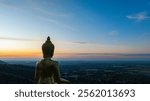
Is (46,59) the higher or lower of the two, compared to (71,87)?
higher

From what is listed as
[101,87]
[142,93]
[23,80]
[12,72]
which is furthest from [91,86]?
[12,72]

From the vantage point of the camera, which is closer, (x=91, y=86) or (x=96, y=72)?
(x=91, y=86)

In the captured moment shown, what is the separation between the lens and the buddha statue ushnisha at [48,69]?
9.68m

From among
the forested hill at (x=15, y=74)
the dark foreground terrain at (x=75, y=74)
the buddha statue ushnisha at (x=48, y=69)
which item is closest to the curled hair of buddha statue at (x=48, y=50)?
the buddha statue ushnisha at (x=48, y=69)

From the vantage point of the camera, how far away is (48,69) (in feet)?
31.8

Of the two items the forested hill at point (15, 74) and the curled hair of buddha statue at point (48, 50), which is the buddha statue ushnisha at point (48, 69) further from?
the forested hill at point (15, 74)

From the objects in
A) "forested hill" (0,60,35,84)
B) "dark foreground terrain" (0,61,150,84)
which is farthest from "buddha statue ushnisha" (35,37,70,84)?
"dark foreground terrain" (0,61,150,84)

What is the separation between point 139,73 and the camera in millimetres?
54625

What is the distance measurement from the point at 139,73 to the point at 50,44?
151ft

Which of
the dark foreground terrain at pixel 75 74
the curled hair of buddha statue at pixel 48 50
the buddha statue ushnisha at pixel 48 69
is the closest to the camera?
the buddha statue ushnisha at pixel 48 69

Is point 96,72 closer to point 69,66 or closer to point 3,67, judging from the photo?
point 69,66

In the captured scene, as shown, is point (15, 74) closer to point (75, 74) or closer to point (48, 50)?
point (75, 74)

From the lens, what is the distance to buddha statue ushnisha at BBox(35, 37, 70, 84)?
968 centimetres

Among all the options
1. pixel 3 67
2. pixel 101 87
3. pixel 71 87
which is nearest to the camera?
pixel 71 87
